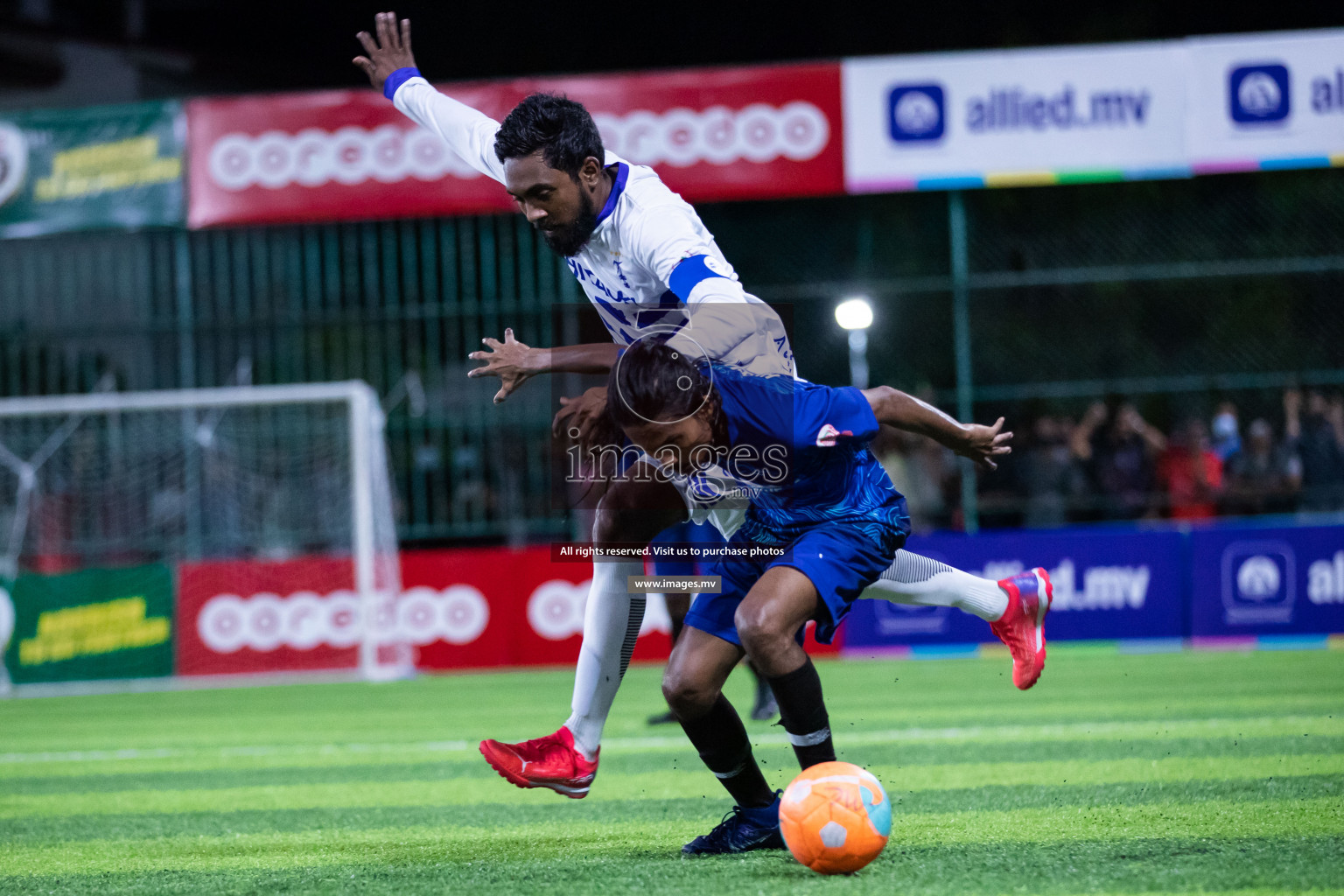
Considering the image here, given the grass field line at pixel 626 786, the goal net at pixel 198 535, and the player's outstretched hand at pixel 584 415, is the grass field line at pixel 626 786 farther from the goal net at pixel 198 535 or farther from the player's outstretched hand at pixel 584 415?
the goal net at pixel 198 535

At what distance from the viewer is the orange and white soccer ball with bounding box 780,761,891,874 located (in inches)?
154

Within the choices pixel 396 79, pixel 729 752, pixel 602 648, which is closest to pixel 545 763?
pixel 602 648

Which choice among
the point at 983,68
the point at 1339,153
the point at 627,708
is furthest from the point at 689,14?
the point at 627,708

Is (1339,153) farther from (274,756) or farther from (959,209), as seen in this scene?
(274,756)

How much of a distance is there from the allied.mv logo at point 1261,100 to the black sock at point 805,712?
39.1ft

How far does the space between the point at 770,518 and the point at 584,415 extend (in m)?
0.61

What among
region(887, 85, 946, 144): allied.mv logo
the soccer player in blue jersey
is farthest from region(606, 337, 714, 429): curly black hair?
region(887, 85, 946, 144): allied.mv logo

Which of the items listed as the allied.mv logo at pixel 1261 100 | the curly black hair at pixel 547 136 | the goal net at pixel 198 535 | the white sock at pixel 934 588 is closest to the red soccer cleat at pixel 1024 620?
the white sock at pixel 934 588

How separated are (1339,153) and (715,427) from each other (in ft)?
40.3

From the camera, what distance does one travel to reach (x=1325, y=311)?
16266mm

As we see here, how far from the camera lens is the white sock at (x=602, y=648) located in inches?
189

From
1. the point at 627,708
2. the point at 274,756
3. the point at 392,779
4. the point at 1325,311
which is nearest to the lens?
the point at 392,779

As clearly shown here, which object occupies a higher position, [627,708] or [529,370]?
[529,370]

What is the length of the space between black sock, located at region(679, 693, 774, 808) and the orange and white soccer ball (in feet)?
1.38
